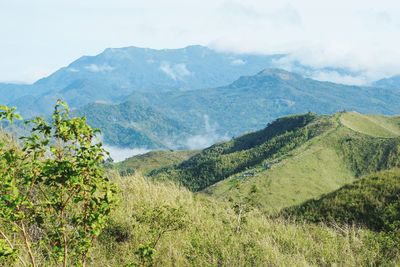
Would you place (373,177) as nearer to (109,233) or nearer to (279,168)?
(109,233)

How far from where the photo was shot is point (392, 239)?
448 inches

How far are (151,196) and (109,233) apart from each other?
3.24m

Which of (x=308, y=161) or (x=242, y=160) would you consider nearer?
(x=308, y=161)

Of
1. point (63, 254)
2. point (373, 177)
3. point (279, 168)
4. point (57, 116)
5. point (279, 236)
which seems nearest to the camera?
point (57, 116)

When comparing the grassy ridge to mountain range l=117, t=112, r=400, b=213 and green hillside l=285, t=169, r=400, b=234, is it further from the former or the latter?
green hillside l=285, t=169, r=400, b=234

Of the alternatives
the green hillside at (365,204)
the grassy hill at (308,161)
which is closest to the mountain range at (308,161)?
the grassy hill at (308,161)

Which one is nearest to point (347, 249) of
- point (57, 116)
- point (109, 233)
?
point (109, 233)

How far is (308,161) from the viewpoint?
368 ft

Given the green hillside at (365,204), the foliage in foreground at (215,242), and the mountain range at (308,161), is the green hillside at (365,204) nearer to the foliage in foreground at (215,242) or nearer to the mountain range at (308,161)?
the foliage in foreground at (215,242)

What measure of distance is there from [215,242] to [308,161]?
10541 centimetres

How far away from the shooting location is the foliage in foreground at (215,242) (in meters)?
9.79

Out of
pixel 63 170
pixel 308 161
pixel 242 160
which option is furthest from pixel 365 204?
pixel 242 160

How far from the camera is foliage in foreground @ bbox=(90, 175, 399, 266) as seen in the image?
9.79 metres

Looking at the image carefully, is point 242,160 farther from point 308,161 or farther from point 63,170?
point 63,170
